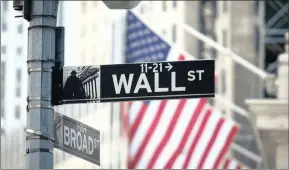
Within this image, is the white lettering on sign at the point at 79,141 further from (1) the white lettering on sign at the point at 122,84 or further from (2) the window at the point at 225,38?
(2) the window at the point at 225,38

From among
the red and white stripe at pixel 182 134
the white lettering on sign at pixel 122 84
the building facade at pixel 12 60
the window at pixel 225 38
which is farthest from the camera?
the window at pixel 225 38

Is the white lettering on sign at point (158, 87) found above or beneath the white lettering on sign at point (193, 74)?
beneath

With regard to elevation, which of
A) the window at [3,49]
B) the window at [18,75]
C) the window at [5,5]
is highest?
the window at [5,5]

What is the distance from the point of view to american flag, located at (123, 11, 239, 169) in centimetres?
4476

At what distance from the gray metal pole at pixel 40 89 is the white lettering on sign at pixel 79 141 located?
0.44 metres

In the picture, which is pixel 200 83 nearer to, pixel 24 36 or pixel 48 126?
pixel 48 126

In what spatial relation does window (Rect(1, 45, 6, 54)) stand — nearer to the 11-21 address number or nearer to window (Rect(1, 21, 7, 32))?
window (Rect(1, 21, 7, 32))

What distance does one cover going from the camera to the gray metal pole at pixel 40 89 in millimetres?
9109

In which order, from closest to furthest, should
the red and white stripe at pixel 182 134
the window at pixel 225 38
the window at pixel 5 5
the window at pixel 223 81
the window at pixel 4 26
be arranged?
the red and white stripe at pixel 182 134
the window at pixel 5 5
the window at pixel 4 26
the window at pixel 225 38
the window at pixel 223 81

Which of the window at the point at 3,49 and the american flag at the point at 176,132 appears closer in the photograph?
the american flag at the point at 176,132

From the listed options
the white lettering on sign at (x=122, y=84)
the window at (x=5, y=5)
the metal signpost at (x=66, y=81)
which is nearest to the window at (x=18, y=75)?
the window at (x=5, y=5)

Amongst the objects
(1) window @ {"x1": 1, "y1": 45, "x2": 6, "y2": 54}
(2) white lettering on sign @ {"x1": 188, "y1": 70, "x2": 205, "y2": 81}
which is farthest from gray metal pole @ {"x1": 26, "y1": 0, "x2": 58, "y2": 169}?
(1) window @ {"x1": 1, "y1": 45, "x2": 6, "y2": 54}

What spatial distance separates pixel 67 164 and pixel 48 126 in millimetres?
44488

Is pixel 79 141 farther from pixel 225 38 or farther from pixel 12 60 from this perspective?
pixel 225 38
